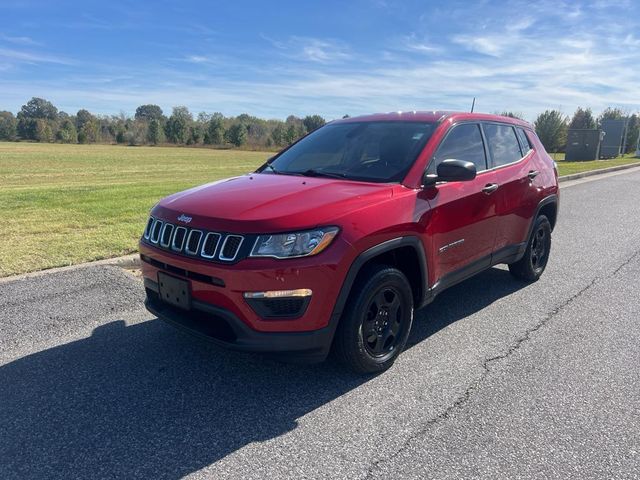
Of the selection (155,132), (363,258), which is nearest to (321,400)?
(363,258)

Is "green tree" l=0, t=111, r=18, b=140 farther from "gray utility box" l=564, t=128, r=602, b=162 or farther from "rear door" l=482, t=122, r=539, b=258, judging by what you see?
"rear door" l=482, t=122, r=539, b=258

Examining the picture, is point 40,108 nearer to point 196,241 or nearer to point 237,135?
point 237,135

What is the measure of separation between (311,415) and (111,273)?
11.6 ft

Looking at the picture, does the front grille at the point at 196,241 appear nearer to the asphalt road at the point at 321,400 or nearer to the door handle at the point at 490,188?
the asphalt road at the point at 321,400

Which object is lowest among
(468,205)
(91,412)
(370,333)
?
(91,412)

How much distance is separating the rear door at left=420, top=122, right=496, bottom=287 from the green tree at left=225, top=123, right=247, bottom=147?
8621 cm

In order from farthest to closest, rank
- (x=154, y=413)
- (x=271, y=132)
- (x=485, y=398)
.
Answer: (x=271, y=132), (x=485, y=398), (x=154, y=413)

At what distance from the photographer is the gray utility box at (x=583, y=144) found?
29.3 meters

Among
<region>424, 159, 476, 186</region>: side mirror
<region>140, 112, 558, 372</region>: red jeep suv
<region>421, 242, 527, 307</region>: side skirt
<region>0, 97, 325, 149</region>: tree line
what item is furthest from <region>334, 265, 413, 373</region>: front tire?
<region>0, 97, 325, 149</region>: tree line

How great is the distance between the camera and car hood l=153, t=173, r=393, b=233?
9.70 feet

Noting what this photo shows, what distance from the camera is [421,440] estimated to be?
9.09 feet

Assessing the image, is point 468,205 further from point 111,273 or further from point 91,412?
point 111,273

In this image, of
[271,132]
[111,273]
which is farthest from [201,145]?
[111,273]

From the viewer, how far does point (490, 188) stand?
441cm
